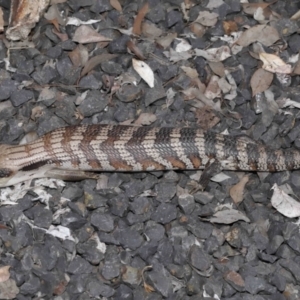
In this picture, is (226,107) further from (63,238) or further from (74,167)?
(63,238)

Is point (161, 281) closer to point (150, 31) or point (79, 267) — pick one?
point (79, 267)

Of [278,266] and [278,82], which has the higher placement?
[278,82]

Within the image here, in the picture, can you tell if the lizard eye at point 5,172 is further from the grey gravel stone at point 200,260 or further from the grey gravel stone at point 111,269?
the grey gravel stone at point 200,260

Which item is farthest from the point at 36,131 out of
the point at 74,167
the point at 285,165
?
the point at 285,165

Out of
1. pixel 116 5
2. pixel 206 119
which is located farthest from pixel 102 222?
pixel 116 5

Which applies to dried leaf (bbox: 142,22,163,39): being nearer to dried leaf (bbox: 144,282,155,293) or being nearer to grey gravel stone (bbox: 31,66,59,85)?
grey gravel stone (bbox: 31,66,59,85)

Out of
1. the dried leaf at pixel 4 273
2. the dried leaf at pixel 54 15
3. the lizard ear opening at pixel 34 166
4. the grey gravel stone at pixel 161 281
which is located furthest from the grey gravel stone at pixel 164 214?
the dried leaf at pixel 54 15
